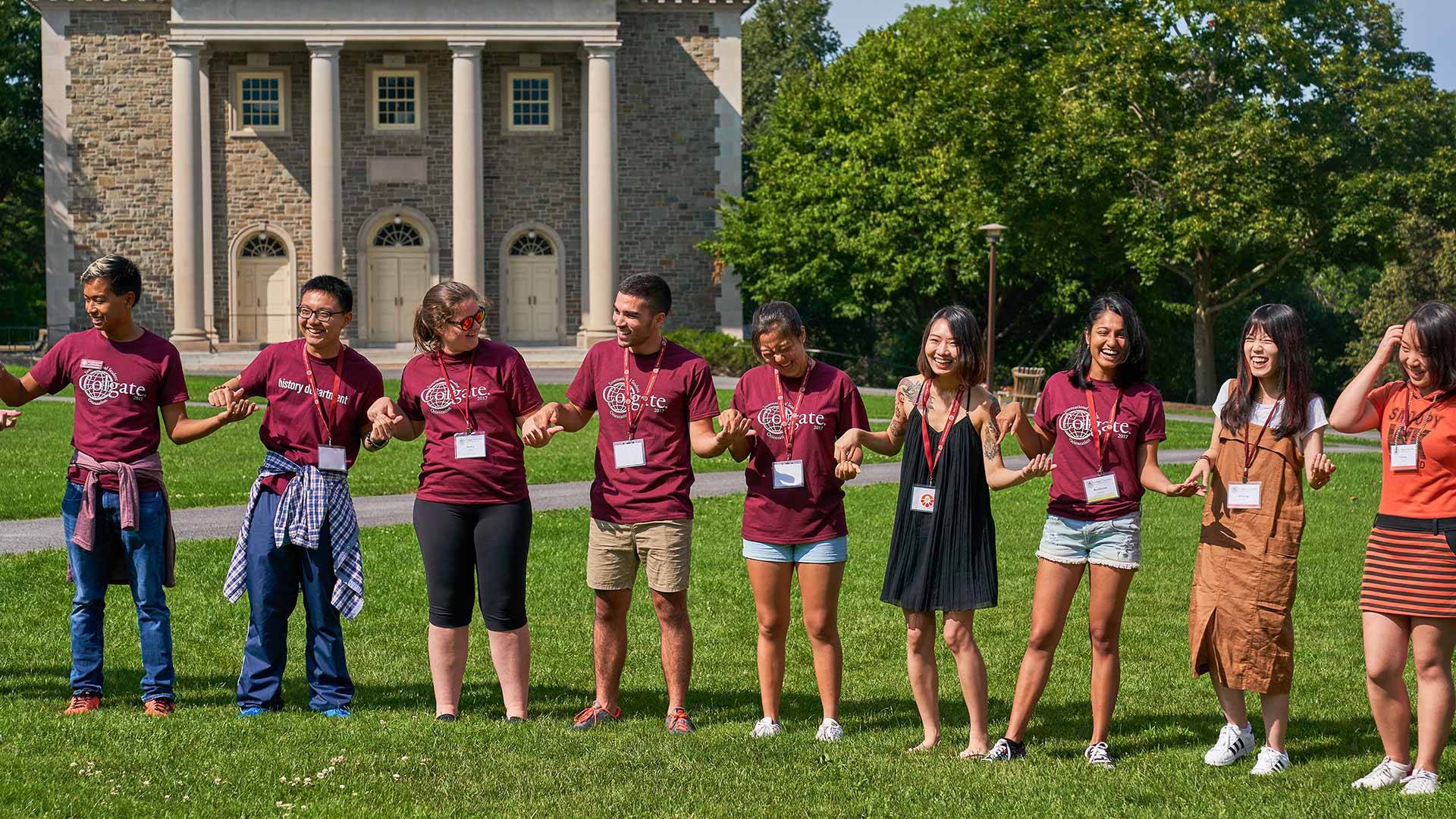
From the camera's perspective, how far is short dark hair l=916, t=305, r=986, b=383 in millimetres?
6715

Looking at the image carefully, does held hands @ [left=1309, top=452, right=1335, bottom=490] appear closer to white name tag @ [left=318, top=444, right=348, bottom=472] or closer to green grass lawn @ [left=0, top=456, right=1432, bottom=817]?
green grass lawn @ [left=0, top=456, right=1432, bottom=817]

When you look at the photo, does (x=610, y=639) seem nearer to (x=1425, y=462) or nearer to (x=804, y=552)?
(x=804, y=552)

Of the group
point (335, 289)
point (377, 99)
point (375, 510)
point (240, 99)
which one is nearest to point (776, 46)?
point (377, 99)

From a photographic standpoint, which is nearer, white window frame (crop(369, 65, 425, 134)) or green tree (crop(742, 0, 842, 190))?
white window frame (crop(369, 65, 425, 134))

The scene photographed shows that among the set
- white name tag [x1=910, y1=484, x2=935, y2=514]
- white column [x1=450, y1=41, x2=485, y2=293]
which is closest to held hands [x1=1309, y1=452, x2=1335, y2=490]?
white name tag [x1=910, y1=484, x2=935, y2=514]

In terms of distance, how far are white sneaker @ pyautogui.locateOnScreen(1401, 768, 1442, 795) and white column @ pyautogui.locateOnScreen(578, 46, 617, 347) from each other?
33618 millimetres

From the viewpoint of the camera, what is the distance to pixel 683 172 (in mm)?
42125

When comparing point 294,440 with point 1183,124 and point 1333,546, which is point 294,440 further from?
point 1183,124

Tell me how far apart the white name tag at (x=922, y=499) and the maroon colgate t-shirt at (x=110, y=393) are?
349 centimetres

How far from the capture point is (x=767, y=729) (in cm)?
710

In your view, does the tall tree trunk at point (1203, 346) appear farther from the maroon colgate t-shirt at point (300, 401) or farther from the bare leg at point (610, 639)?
the maroon colgate t-shirt at point (300, 401)

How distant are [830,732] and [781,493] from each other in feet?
3.56

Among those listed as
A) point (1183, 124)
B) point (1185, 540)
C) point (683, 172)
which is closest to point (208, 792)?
point (1185, 540)

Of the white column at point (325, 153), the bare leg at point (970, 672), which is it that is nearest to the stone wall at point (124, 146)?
the white column at point (325, 153)
